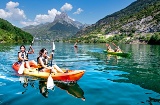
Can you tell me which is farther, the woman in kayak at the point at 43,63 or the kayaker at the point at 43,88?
the woman in kayak at the point at 43,63

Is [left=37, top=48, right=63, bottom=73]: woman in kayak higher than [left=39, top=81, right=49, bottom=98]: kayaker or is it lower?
higher

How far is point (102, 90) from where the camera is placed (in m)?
17.0

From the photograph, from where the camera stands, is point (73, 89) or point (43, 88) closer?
point (73, 89)

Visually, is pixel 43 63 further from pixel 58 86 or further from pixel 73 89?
pixel 73 89

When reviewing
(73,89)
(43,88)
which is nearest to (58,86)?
(43,88)

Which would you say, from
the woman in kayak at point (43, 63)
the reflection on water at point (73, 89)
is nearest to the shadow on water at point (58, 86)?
the reflection on water at point (73, 89)

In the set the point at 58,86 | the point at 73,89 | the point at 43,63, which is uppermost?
the point at 43,63

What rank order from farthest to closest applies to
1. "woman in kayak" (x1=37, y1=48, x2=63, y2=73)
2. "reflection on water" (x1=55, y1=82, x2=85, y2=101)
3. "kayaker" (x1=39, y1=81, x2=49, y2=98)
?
"woman in kayak" (x1=37, y1=48, x2=63, y2=73) < "kayaker" (x1=39, y1=81, x2=49, y2=98) < "reflection on water" (x1=55, y1=82, x2=85, y2=101)

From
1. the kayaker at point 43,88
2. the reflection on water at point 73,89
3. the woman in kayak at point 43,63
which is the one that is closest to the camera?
the reflection on water at point 73,89

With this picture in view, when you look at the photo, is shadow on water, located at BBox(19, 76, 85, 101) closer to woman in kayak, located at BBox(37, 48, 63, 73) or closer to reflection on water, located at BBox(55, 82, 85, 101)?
reflection on water, located at BBox(55, 82, 85, 101)

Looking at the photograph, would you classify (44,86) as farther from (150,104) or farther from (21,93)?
(150,104)

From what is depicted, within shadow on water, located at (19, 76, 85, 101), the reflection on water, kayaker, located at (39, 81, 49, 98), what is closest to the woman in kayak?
shadow on water, located at (19, 76, 85, 101)

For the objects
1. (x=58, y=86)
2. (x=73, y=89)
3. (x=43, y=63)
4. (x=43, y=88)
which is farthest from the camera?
(x=43, y=63)

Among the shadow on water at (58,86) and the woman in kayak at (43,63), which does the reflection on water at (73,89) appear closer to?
the shadow on water at (58,86)
